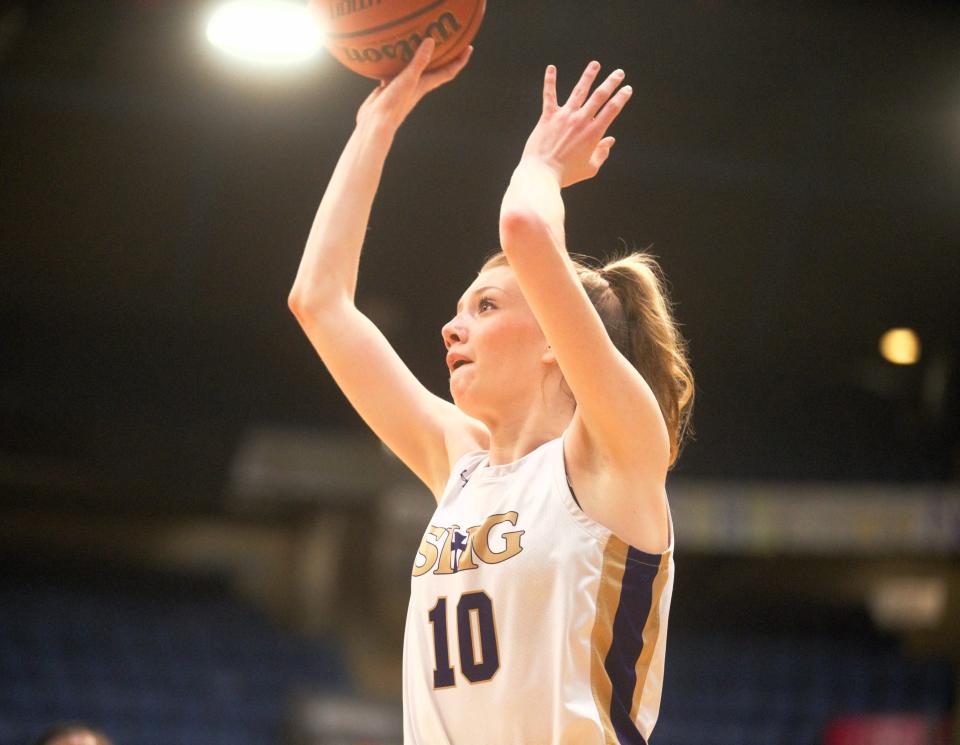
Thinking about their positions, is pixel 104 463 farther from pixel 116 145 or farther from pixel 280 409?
pixel 116 145

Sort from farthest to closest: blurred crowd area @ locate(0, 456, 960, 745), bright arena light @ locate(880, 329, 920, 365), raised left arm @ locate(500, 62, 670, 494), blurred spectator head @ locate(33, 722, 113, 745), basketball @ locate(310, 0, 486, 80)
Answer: bright arena light @ locate(880, 329, 920, 365) → blurred crowd area @ locate(0, 456, 960, 745) → blurred spectator head @ locate(33, 722, 113, 745) → basketball @ locate(310, 0, 486, 80) → raised left arm @ locate(500, 62, 670, 494)

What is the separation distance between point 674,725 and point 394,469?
3944 mm

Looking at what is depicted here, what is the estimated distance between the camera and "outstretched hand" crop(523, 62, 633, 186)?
1.82 meters

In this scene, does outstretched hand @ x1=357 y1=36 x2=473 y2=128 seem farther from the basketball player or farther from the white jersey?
the white jersey

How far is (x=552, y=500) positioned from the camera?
68.5 inches

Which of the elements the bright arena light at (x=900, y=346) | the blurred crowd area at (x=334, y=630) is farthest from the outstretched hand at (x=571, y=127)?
the bright arena light at (x=900, y=346)

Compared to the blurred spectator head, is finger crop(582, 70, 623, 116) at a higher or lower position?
higher

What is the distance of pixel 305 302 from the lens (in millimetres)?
2193

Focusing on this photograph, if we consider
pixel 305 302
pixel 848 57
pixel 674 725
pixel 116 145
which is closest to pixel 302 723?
pixel 674 725

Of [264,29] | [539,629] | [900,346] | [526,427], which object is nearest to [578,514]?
[539,629]

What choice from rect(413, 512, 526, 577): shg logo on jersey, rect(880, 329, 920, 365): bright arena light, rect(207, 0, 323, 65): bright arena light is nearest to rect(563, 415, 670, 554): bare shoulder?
rect(413, 512, 526, 577): shg logo on jersey

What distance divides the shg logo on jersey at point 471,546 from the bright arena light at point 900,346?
9208 mm

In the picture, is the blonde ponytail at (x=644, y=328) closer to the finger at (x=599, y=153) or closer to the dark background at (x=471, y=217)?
the finger at (x=599, y=153)

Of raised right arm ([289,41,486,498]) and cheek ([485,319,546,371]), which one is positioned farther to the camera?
raised right arm ([289,41,486,498])
